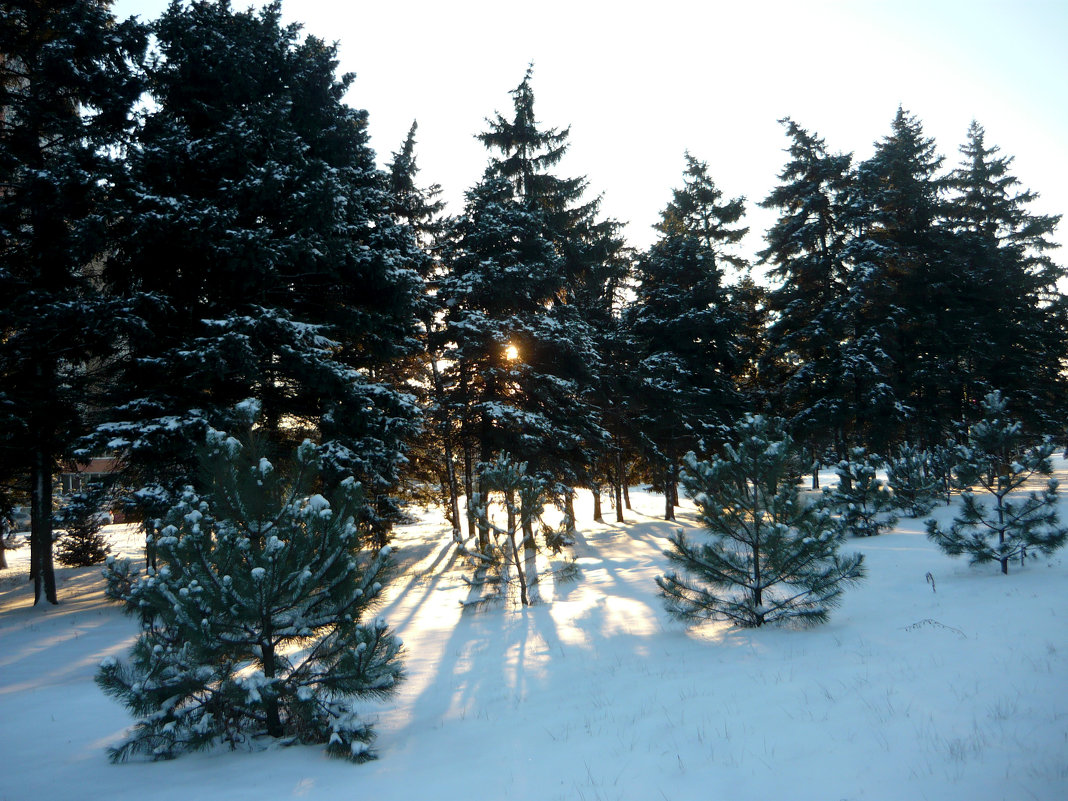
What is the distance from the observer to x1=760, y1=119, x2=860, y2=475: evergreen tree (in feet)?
83.8

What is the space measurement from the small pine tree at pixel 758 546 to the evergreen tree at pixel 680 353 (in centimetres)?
1543

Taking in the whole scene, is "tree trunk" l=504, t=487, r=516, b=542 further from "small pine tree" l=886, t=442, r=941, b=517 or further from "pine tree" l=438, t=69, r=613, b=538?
"small pine tree" l=886, t=442, r=941, b=517

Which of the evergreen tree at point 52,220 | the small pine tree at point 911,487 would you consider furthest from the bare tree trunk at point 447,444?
the small pine tree at point 911,487

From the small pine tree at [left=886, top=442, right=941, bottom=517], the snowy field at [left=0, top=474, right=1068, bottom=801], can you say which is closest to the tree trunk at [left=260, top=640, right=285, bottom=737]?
the snowy field at [left=0, top=474, right=1068, bottom=801]

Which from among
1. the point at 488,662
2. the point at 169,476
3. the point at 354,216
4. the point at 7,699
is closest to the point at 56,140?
the point at 354,216

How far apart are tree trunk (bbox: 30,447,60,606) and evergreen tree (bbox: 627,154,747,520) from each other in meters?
19.1

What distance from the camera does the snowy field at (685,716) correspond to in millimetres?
4109

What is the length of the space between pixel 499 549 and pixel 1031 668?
9.18 meters

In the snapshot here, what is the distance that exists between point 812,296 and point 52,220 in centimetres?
2838

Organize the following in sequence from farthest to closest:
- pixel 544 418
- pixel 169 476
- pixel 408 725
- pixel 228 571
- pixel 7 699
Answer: pixel 544 418
pixel 169 476
pixel 7 699
pixel 408 725
pixel 228 571

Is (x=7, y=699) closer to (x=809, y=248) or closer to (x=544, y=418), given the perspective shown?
(x=544, y=418)

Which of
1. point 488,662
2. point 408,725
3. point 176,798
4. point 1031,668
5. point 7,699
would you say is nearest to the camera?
point 176,798

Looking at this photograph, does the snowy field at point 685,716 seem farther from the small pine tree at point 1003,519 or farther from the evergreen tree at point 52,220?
the evergreen tree at point 52,220

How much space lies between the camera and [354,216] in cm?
1688
